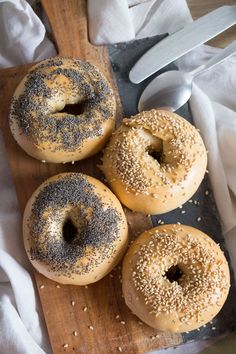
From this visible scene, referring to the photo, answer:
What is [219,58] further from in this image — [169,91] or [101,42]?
[101,42]

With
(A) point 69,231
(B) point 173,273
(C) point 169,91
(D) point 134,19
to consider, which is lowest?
(B) point 173,273

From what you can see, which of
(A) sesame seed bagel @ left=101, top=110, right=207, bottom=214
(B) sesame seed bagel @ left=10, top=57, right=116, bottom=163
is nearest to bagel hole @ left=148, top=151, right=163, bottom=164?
(A) sesame seed bagel @ left=101, top=110, right=207, bottom=214

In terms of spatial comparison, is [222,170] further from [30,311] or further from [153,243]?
[30,311]

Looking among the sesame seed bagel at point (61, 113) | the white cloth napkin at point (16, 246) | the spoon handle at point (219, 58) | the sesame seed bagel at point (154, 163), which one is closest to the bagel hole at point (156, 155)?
the sesame seed bagel at point (154, 163)

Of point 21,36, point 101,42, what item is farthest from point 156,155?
point 21,36

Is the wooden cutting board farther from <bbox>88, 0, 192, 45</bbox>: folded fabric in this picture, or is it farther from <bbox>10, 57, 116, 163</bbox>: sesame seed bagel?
<bbox>88, 0, 192, 45</bbox>: folded fabric

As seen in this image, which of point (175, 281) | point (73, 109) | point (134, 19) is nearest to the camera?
point (175, 281)

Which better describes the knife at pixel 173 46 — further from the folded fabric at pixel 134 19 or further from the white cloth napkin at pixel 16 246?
the white cloth napkin at pixel 16 246
